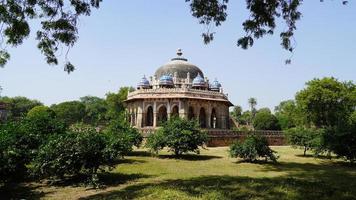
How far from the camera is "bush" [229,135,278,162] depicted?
1692 centimetres

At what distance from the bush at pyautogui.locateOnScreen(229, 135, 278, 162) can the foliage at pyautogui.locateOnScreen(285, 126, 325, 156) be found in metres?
3.31

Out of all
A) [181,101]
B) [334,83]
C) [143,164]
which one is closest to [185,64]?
[181,101]

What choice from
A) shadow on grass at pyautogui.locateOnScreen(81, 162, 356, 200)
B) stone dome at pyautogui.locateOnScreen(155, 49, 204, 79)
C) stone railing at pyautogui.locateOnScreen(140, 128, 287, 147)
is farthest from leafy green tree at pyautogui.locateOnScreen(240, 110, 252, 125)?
shadow on grass at pyautogui.locateOnScreen(81, 162, 356, 200)

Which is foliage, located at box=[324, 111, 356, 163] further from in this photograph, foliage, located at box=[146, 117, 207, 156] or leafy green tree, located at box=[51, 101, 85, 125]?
leafy green tree, located at box=[51, 101, 85, 125]

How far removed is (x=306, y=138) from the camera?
21484 millimetres

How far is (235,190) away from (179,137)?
32.0 ft

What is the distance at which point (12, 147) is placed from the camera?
402 inches

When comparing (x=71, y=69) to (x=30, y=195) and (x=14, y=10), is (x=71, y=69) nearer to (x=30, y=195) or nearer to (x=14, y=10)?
(x=14, y=10)

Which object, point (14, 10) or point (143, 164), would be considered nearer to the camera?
point (14, 10)

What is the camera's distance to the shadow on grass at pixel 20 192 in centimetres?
947

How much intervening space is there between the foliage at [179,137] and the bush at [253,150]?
213 cm

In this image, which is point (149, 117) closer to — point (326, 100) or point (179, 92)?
point (179, 92)

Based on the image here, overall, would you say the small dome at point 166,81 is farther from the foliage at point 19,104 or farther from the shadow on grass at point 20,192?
the foliage at point 19,104

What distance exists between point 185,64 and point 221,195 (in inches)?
1322
